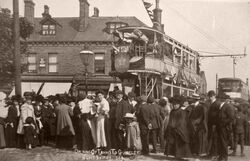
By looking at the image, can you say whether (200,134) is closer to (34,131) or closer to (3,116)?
(34,131)

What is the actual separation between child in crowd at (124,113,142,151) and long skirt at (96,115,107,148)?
30.5 inches

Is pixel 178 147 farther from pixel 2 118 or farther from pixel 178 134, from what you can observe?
pixel 2 118

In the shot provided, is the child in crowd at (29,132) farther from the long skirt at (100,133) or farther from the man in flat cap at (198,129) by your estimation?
the man in flat cap at (198,129)

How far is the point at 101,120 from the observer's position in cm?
976

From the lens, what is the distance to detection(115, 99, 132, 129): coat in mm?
9445

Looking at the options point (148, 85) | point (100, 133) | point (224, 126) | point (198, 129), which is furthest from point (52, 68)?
point (224, 126)

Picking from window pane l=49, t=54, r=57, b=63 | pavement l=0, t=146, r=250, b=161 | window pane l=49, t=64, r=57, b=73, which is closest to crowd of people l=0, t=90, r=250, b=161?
pavement l=0, t=146, r=250, b=161

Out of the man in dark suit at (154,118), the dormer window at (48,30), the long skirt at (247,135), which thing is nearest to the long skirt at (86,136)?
the man in dark suit at (154,118)

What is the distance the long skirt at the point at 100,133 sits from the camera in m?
9.68

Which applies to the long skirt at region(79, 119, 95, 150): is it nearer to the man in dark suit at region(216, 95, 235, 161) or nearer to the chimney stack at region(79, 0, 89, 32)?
the man in dark suit at region(216, 95, 235, 161)

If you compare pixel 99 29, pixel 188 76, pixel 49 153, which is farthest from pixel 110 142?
pixel 99 29

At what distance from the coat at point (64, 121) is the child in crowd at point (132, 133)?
215cm

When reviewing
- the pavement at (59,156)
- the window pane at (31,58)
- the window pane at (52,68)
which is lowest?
the pavement at (59,156)

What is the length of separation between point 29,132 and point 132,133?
11.0 ft
